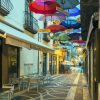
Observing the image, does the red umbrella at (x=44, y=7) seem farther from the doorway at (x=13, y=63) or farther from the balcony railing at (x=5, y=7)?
the doorway at (x=13, y=63)

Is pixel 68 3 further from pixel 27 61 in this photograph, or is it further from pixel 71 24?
pixel 27 61

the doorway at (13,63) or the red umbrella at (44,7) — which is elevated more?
the red umbrella at (44,7)

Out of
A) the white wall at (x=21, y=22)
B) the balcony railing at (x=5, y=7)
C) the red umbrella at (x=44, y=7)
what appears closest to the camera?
the red umbrella at (x=44, y=7)

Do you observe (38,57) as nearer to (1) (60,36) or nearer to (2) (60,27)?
(1) (60,36)

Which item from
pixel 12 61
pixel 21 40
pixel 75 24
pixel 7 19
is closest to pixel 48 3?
pixel 21 40

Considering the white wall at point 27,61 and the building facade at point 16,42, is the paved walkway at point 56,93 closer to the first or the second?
the building facade at point 16,42

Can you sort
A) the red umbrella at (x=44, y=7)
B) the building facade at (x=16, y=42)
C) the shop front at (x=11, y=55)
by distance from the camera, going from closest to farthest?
the red umbrella at (x=44, y=7) → the building facade at (x=16, y=42) → the shop front at (x=11, y=55)

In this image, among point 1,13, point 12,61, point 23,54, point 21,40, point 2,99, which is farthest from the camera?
point 23,54

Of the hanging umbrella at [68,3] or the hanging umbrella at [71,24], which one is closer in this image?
the hanging umbrella at [68,3]

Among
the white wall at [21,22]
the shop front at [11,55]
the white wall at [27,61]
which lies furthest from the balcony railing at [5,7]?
the white wall at [27,61]

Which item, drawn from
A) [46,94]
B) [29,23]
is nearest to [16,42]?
[46,94]

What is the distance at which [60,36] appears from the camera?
100ft

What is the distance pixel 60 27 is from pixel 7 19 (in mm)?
3301

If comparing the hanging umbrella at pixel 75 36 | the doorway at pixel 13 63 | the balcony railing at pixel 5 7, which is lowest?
the doorway at pixel 13 63
